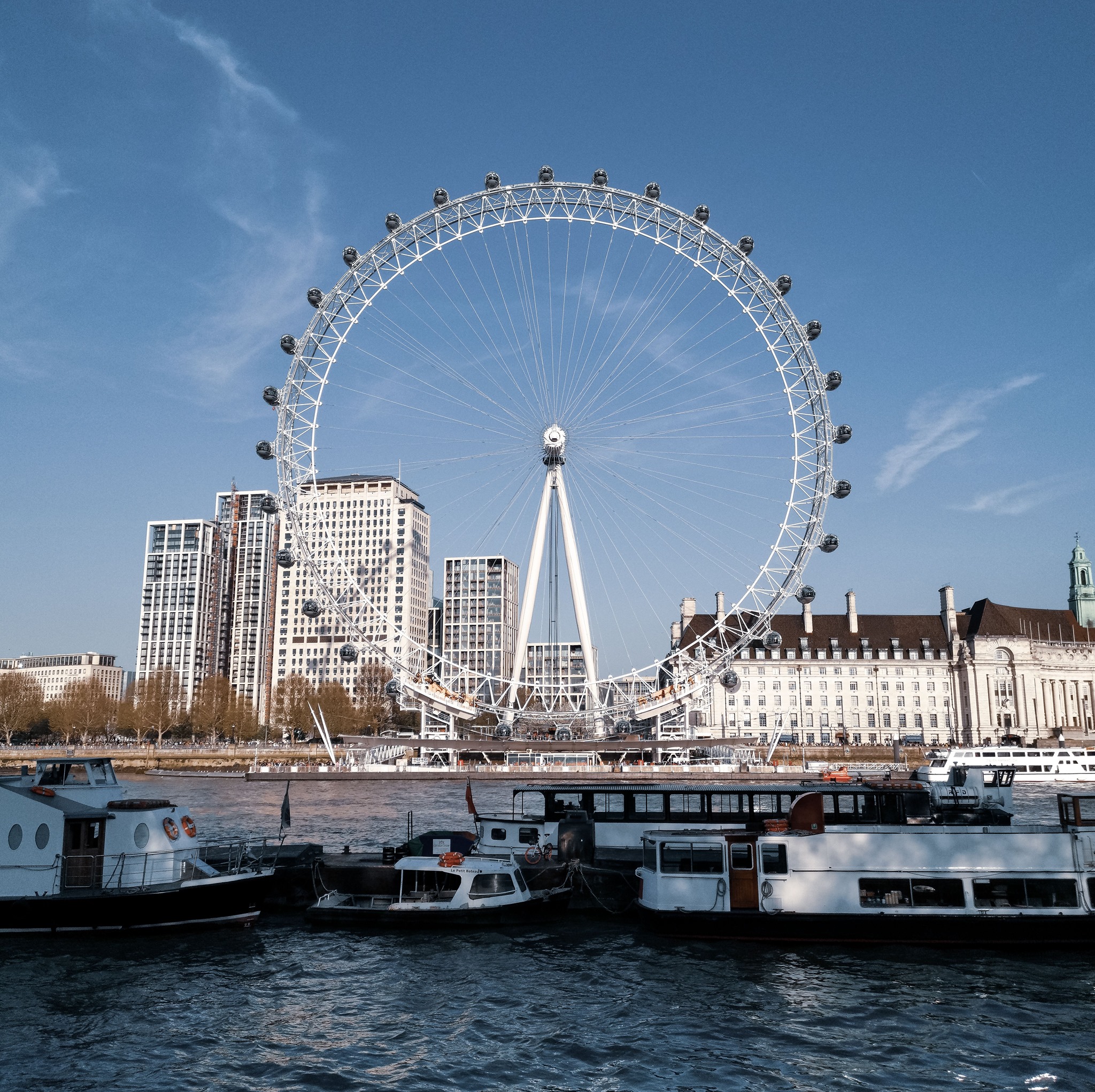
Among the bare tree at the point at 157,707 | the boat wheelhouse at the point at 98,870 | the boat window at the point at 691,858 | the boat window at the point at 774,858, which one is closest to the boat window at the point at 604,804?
the boat window at the point at 691,858

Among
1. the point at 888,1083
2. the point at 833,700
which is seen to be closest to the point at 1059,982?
the point at 888,1083

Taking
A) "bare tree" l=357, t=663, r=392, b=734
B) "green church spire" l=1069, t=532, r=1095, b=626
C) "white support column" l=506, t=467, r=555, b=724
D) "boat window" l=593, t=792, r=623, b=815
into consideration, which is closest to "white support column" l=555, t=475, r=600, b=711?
"white support column" l=506, t=467, r=555, b=724

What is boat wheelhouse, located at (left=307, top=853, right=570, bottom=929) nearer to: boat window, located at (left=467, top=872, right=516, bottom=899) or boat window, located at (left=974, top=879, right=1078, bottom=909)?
boat window, located at (left=467, top=872, right=516, bottom=899)

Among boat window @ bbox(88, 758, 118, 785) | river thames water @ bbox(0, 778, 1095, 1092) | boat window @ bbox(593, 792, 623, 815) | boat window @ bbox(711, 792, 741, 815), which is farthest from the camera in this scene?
boat window @ bbox(593, 792, 623, 815)

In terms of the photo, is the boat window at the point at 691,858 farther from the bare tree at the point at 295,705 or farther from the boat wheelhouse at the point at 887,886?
the bare tree at the point at 295,705

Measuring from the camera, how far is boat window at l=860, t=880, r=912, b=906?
97.9 feet

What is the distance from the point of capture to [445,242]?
71375 mm

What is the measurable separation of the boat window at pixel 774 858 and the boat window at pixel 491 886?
26.1ft

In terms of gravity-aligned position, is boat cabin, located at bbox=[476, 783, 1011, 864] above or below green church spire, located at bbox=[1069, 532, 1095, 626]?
below

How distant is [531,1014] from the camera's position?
922 inches

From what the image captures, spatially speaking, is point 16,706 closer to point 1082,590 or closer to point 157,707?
point 157,707

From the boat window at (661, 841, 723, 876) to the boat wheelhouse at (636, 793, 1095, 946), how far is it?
53 millimetres

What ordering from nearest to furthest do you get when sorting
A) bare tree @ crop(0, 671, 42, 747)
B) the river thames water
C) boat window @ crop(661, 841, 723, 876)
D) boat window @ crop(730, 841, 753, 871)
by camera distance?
the river thames water, boat window @ crop(730, 841, 753, 871), boat window @ crop(661, 841, 723, 876), bare tree @ crop(0, 671, 42, 747)

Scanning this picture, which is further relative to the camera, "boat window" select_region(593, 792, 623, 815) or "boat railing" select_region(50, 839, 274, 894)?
"boat window" select_region(593, 792, 623, 815)
